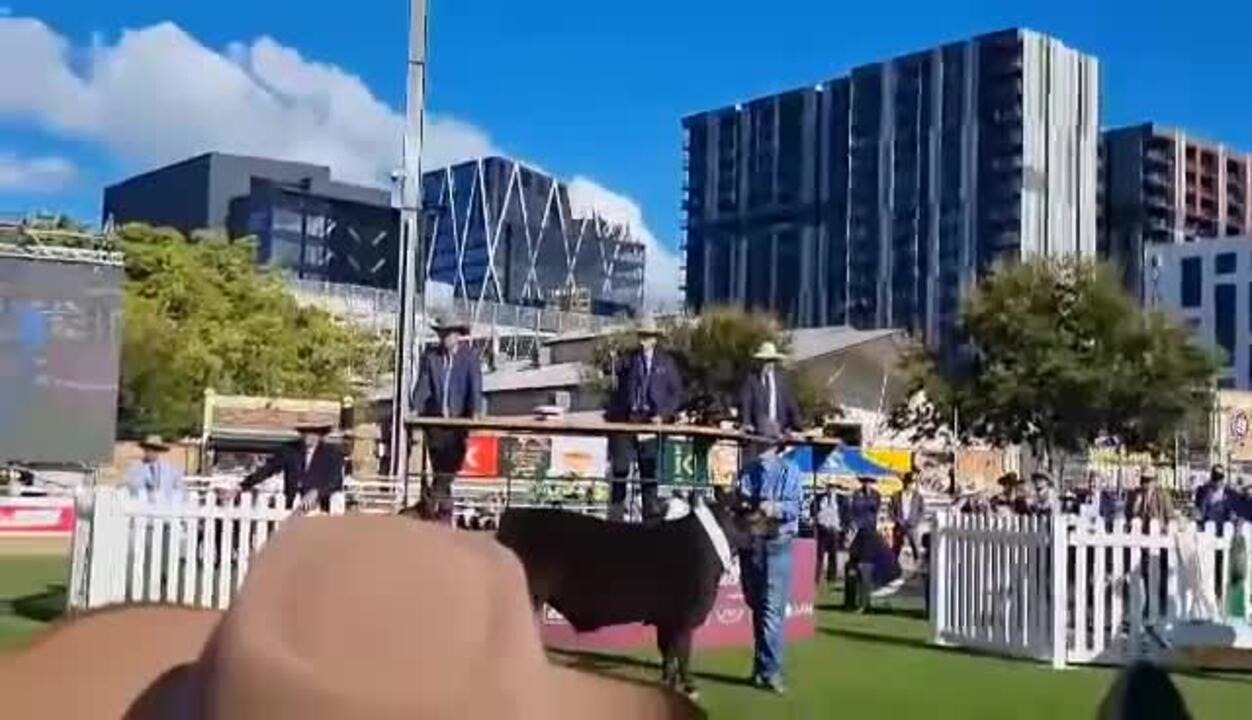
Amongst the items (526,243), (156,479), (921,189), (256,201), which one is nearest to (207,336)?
(156,479)

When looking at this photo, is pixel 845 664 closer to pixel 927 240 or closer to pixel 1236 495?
pixel 1236 495

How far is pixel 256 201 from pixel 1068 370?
93628 mm

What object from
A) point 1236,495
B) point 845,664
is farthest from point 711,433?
point 1236,495

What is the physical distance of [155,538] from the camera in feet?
42.8

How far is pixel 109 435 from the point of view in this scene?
1332 inches

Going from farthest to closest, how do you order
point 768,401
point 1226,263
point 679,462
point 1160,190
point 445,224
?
point 1160,190
point 445,224
point 1226,263
point 679,462
point 768,401

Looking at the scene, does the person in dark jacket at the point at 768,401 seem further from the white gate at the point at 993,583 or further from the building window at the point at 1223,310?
the building window at the point at 1223,310

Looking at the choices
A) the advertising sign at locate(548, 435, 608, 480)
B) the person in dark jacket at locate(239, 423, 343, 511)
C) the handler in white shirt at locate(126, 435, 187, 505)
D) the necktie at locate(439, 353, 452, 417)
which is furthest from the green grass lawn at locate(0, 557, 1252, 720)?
the advertising sign at locate(548, 435, 608, 480)

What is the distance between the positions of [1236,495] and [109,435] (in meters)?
20.3

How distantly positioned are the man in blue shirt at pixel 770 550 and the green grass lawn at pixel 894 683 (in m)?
0.27

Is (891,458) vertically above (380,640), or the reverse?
(891,458)

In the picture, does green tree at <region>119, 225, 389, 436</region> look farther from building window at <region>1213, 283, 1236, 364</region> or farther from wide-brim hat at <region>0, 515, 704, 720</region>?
building window at <region>1213, 283, 1236, 364</region>

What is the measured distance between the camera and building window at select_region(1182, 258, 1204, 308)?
137875 mm

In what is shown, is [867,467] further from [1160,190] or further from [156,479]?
[1160,190]
